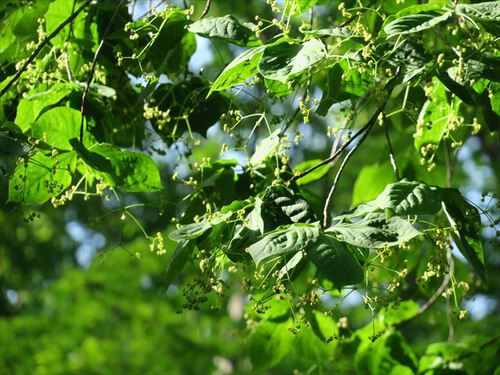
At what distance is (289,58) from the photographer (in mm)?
1379

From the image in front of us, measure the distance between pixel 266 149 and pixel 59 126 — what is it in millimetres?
447

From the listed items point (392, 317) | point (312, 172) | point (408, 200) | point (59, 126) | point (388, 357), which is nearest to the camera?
point (408, 200)

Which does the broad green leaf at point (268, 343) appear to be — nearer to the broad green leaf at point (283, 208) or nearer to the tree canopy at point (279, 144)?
the tree canopy at point (279, 144)

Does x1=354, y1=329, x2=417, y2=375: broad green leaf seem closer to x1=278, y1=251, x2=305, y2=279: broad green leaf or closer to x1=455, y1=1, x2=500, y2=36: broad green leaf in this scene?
x1=278, y1=251, x2=305, y2=279: broad green leaf

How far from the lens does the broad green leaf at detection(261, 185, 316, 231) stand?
1.46 meters

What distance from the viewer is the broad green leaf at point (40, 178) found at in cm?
159

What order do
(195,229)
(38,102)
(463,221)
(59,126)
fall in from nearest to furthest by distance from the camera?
(195,229) → (463,221) → (59,126) → (38,102)

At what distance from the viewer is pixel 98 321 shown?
7.70 metres

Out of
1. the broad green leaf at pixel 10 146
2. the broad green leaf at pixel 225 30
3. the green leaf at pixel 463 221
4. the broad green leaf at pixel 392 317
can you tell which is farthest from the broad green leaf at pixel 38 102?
the broad green leaf at pixel 392 317

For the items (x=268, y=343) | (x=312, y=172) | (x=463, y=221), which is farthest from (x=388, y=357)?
(x=463, y=221)

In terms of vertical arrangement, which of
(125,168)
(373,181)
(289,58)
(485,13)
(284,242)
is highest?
(485,13)

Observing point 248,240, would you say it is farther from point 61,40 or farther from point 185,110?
point 61,40

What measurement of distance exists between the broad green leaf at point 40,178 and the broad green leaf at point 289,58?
0.51 m

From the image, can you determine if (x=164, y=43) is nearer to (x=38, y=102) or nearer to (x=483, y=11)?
(x=38, y=102)
